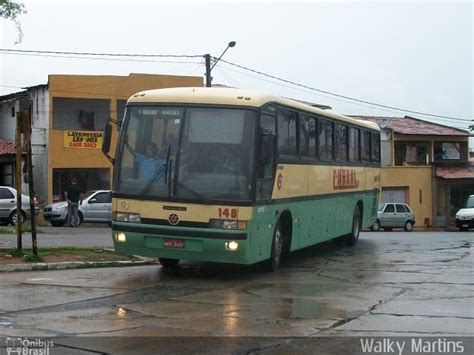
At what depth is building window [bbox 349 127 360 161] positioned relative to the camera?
17036 millimetres

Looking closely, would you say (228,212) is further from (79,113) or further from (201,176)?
(79,113)

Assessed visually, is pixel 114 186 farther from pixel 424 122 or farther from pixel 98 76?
pixel 424 122

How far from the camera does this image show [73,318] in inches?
320

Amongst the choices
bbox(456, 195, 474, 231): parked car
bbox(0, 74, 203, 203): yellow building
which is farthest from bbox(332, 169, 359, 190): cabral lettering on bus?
bbox(456, 195, 474, 231): parked car

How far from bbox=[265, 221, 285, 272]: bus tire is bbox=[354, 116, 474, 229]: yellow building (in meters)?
33.4

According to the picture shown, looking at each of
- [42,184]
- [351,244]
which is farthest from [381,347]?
[42,184]

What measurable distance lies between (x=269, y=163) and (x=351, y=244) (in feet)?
24.7

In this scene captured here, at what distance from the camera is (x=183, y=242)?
36.8 ft

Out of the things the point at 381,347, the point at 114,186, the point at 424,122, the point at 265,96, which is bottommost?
the point at 381,347

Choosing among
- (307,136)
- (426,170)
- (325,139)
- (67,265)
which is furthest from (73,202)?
(426,170)

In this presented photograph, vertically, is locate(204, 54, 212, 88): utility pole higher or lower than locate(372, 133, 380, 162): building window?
higher

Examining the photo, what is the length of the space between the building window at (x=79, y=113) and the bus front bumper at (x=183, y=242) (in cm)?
2423

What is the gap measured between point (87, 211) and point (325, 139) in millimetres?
15445

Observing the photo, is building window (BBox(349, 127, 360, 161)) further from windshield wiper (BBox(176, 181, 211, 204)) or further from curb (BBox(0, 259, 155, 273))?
windshield wiper (BBox(176, 181, 211, 204))
